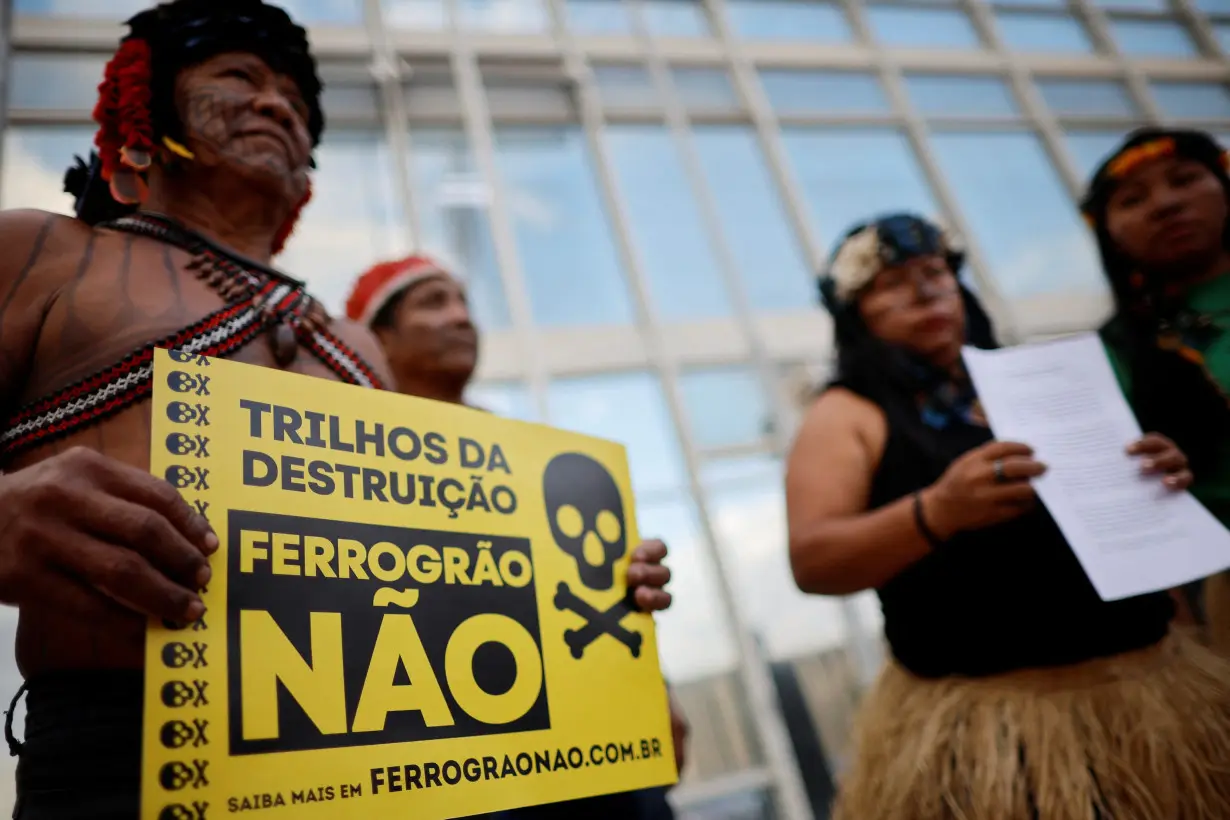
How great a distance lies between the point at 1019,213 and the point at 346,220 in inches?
164

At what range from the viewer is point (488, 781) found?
0.72 meters

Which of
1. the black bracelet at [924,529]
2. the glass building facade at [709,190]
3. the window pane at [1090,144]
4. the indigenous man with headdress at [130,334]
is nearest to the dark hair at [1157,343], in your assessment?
the black bracelet at [924,529]

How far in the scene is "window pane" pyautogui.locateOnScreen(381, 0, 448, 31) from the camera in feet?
14.6

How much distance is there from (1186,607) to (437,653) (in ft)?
4.67

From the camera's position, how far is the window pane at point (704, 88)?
16.5 feet

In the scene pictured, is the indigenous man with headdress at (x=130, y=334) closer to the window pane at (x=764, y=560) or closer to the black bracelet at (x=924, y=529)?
the black bracelet at (x=924, y=529)

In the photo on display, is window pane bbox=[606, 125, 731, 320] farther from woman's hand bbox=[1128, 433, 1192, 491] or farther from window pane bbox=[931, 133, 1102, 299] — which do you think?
woman's hand bbox=[1128, 433, 1192, 491]

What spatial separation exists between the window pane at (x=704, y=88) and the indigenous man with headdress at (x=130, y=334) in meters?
4.26

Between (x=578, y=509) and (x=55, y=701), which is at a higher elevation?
(x=578, y=509)

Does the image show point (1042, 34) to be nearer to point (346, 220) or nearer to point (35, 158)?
point (346, 220)

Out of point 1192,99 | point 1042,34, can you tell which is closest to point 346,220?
point 1042,34

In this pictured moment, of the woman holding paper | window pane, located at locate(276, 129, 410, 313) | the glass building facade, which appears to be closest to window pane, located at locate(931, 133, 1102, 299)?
the glass building facade

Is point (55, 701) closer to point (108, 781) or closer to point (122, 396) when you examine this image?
point (108, 781)

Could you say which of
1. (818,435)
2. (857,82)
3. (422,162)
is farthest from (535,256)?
(818,435)
